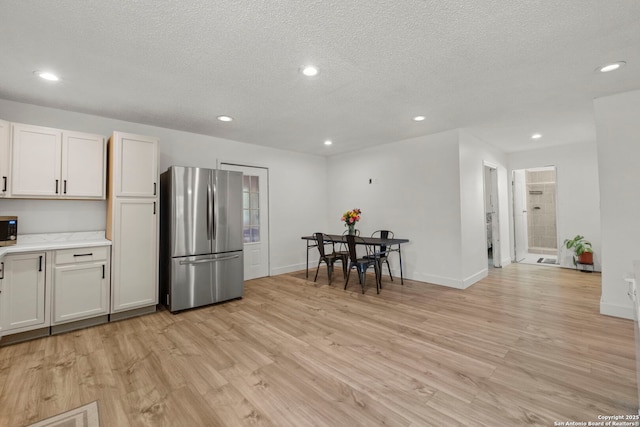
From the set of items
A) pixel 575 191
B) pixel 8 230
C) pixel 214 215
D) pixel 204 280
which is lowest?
pixel 204 280

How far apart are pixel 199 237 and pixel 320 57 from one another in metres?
2.65

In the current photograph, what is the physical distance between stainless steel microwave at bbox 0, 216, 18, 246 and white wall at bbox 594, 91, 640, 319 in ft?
21.3

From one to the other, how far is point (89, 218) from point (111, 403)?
258 centimetres

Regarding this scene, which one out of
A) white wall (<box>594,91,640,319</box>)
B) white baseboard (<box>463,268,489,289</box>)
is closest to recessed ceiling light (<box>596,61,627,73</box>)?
white wall (<box>594,91,640,319</box>)

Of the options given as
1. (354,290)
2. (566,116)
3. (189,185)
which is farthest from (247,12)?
(566,116)

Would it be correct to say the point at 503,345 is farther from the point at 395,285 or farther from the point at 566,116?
the point at 566,116

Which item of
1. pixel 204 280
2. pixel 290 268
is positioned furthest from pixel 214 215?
pixel 290 268

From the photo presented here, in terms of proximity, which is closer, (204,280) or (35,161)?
(35,161)

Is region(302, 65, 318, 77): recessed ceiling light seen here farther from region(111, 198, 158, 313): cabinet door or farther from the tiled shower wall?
the tiled shower wall

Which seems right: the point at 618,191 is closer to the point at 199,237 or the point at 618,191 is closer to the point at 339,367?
the point at 339,367

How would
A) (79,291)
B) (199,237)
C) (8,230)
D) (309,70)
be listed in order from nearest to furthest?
1. (309,70)
2. (8,230)
3. (79,291)
4. (199,237)

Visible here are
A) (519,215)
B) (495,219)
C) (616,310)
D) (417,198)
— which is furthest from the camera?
(519,215)

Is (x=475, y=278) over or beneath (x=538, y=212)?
beneath

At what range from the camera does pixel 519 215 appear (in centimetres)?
666
